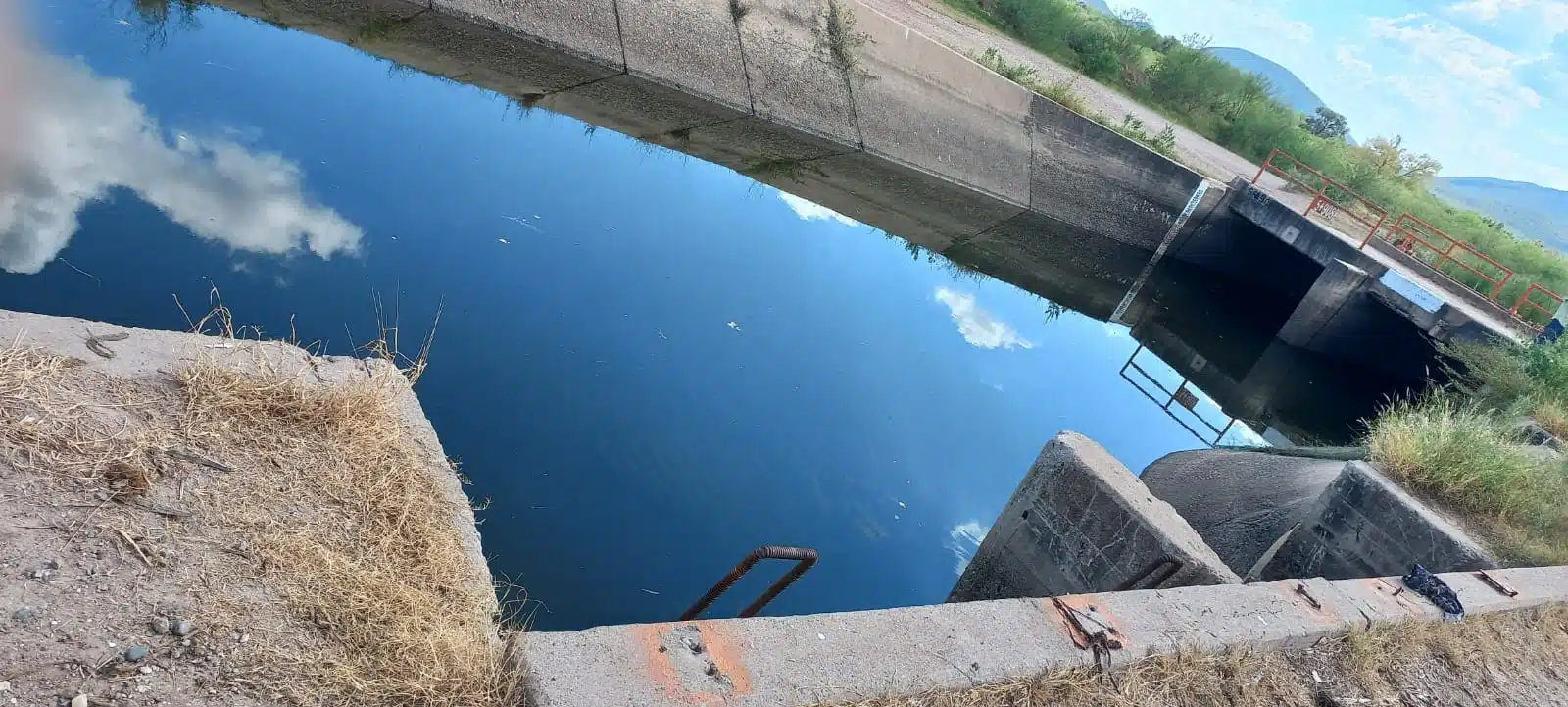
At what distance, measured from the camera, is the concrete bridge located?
12680 mm

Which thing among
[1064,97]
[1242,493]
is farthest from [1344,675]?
[1064,97]

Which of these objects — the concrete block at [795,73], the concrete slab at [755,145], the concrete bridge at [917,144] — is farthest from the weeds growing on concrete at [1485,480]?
the concrete block at [795,73]

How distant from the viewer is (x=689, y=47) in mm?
14148

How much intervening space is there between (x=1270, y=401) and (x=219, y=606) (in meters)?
14.6

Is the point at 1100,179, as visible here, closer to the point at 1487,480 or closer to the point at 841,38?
the point at 841,38

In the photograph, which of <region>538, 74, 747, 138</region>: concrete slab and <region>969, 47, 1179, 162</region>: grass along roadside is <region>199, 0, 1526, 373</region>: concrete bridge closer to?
<region>538, 74, 747, 138</region>: concrete slab

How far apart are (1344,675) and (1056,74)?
19078 millimetres

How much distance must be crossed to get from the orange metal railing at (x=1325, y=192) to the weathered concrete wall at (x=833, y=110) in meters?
2.32

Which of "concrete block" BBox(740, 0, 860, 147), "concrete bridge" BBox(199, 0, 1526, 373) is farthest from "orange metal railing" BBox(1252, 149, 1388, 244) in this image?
"concrete block" BBox(740, 0, 860, 147)

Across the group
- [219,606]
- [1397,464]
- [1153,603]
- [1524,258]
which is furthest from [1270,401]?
[219,606]

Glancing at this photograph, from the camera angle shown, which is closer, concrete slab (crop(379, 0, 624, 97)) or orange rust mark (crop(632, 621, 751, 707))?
orange rust mark (crop(632, 621, 751, 707))

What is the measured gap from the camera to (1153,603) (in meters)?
4.37

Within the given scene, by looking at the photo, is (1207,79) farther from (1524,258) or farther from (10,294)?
(10,294)

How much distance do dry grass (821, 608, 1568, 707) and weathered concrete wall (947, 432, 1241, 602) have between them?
2.92 feet
